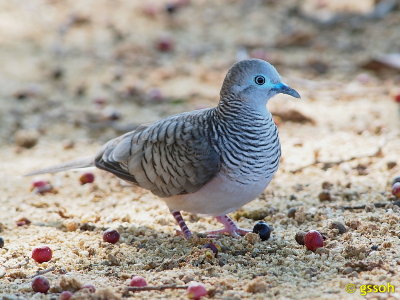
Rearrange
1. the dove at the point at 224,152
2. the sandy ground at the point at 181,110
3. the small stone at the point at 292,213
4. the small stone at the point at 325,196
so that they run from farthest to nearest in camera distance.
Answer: the small stone at the point at 325,196, the small stone at the point at 292,213, the dove at the point at 224,152, the sandy ground at the point at 181,110

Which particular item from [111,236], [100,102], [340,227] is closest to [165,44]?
[100,102]

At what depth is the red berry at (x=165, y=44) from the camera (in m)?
8.63

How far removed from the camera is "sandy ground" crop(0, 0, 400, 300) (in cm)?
397

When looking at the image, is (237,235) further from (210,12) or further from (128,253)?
(210,12)

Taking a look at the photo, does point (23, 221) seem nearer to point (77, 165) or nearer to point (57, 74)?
point (77, 165)

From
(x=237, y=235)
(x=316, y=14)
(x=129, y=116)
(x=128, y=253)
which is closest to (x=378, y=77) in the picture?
(x=316, y=14)

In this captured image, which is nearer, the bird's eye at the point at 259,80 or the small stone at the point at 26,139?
the bird's eye at the point at 259,80

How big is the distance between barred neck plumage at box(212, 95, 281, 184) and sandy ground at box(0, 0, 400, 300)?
17.3 inches

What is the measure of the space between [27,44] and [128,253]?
5178 mm

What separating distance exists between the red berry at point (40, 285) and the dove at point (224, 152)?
40.8 inches

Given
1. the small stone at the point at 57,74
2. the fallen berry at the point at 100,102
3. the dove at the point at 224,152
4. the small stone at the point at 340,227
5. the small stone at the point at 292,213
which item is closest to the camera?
the dove at the point at 224,152

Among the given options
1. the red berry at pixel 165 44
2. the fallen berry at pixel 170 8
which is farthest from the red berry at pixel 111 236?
the fallen berry at pixel 170 8

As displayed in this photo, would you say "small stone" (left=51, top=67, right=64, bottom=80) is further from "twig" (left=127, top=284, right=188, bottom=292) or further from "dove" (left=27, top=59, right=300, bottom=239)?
"twig" (left=127, top=284, right=188, bottom=292)

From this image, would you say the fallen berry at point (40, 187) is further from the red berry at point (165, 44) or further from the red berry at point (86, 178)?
the red berry at point (165, 44)
